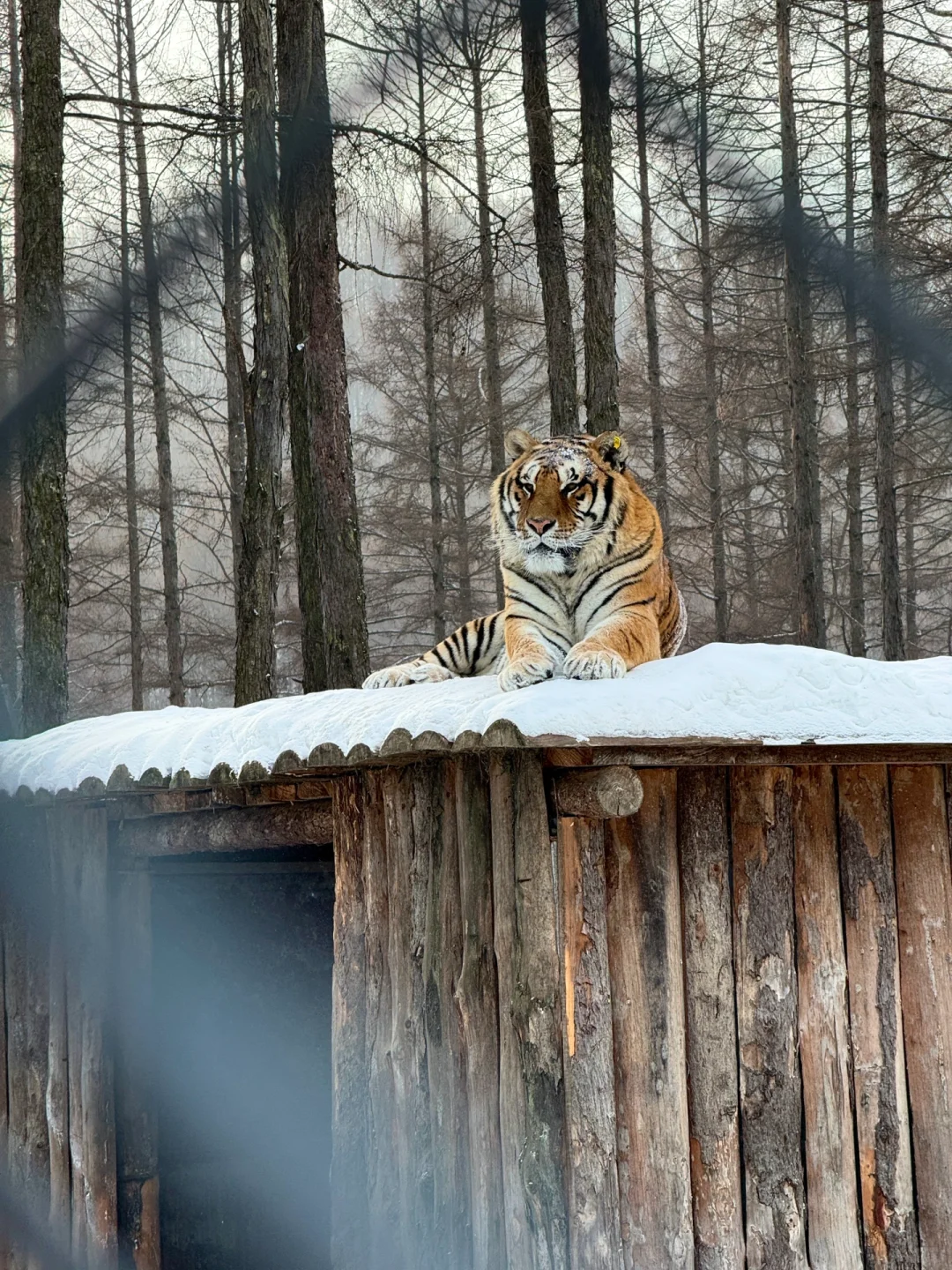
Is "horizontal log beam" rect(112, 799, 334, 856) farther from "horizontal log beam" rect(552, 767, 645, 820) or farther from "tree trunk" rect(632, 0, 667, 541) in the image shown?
"tree trunk" rect(632, 0, 667, 541)

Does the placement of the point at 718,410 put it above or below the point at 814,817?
above

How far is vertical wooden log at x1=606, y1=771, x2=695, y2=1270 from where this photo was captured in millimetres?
3807

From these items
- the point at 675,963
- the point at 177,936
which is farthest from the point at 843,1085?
the point at 177,936

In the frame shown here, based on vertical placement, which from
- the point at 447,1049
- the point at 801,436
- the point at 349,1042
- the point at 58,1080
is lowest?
the point at 58,1080

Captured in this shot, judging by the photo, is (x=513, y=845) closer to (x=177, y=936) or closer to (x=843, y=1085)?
(x=843, y=1085)

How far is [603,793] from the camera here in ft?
12.0

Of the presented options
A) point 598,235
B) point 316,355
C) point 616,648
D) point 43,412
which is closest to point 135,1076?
point 616,648

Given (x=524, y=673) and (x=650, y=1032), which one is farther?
(x=524, y=673)

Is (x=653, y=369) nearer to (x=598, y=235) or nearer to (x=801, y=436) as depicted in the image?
(x=801, y=436)

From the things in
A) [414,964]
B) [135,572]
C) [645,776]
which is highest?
[135,572]

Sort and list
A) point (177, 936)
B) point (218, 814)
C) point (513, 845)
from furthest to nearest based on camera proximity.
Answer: point (177, 936)
point (218, 814)
point (513, 845)

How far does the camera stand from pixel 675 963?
3.93 m

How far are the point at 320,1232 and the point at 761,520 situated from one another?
16.2 m

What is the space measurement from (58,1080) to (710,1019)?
3719 millimetres
